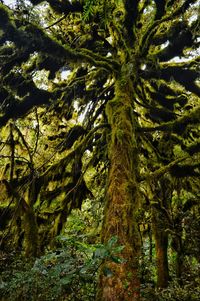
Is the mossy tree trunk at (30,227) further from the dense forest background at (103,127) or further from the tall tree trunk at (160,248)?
the tall tree trunk at (160,248)

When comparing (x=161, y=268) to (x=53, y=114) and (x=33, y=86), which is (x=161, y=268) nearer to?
(x=53, y=114)

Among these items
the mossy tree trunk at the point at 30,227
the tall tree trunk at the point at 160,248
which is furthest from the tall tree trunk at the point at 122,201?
the tall tree trunk at the point at 160,248

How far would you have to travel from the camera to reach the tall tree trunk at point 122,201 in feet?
14.2

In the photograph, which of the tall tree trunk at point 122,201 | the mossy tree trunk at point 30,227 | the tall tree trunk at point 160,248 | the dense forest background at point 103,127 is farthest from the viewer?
the tall tree trunk at point 160,248

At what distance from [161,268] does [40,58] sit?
7064mm

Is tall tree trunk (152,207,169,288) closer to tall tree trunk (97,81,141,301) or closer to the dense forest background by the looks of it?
the dense forest background

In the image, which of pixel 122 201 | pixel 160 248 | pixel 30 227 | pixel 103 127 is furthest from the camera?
pixel 160 248

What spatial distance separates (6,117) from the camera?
20.4ft

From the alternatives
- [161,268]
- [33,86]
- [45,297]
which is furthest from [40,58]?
[161,268]

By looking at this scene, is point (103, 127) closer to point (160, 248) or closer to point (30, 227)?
point (30, 227)

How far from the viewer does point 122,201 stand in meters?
5.00

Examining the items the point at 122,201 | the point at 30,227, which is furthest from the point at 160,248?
the point at 122,201

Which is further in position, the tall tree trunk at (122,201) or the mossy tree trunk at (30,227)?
the mossy tree trunk at (30,227)

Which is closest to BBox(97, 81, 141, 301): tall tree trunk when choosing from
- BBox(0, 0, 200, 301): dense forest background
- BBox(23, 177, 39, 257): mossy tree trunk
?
BBox(0, 0, 200, 301): dense forest background
